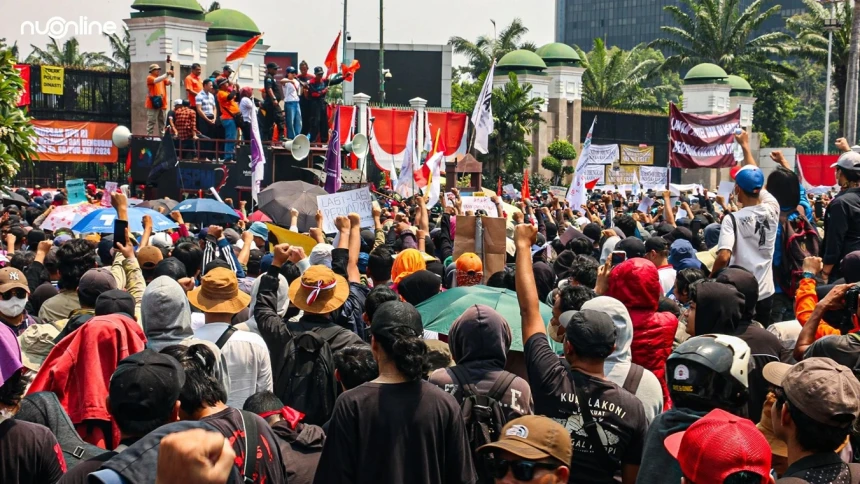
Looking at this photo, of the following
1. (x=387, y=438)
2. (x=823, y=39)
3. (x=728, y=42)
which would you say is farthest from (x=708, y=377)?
(x=728, y=42)

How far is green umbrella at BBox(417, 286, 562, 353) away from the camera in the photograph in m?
5.93

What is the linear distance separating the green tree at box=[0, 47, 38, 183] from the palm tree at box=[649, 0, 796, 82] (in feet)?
131

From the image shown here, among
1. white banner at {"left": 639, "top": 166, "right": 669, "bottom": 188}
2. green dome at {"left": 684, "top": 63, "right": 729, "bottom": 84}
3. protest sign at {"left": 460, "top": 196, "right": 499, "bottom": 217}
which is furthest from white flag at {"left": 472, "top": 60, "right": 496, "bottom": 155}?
green dome at {"left": 684, "top": 63, "right": 729, "bottom": 84}

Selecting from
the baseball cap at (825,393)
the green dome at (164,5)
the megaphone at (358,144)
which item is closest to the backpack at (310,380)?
the baseball cap at (825,393)

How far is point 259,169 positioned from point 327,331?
968cm

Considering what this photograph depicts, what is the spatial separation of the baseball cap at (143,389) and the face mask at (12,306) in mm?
2147

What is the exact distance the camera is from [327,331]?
5.27m

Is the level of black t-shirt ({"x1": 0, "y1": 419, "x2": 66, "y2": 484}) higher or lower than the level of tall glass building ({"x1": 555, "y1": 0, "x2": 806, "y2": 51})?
lower

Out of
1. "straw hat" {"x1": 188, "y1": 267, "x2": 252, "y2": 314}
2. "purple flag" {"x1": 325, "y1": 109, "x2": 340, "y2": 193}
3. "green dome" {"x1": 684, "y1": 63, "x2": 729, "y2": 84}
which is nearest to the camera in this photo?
"straw hat" {"x1": 188, "y1": 267, "x2": 252, "y2": 314}

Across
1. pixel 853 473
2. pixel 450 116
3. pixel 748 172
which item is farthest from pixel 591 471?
pixel 450 116

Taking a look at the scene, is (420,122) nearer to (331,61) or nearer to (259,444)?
(331,61)

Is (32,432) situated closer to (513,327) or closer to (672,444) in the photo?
(672,444)

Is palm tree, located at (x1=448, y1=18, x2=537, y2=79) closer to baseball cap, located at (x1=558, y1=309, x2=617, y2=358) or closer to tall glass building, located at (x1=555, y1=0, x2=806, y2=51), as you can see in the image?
baseball cap, located at (x1=558, y1=309, x2=617, y2=358)

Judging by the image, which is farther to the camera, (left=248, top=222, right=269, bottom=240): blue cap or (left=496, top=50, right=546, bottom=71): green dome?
(left=496, top=50, right=546, bottom=71): green dome
